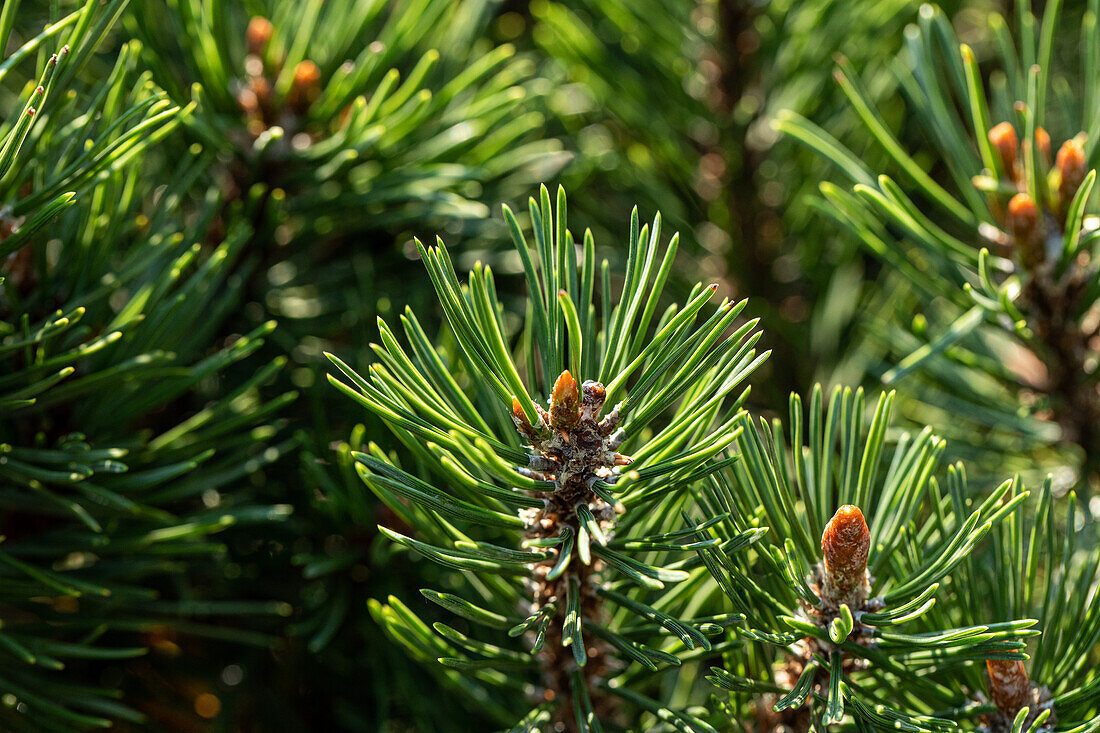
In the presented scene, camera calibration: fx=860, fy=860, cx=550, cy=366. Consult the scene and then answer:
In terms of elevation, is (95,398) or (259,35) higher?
(259,35)

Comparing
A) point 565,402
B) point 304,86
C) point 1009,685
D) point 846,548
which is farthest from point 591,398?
point 304,86

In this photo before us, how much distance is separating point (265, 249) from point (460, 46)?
242 millimetres

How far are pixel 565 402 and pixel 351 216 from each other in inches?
12.4

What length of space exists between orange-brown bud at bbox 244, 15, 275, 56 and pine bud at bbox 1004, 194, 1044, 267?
0.49m

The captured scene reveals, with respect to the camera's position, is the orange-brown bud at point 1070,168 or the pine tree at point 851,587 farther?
the orange-brown bud at point 1070,168

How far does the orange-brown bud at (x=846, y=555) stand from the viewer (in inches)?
14.0

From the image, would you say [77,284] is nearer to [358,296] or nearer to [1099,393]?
[358,296]

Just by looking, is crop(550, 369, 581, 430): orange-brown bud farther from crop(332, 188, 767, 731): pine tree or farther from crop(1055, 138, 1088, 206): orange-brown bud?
crop(1055, 138, 1088, 206): orange-brown bud

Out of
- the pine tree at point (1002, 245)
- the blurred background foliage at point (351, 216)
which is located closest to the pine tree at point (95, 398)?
the blurred background foliage at point (351, 216)

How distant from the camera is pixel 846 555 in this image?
36 centimetres

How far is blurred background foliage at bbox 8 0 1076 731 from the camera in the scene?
0.50 metres

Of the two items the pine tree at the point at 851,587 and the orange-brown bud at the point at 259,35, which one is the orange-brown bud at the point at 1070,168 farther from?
the orange-brown bud at the point at 259,35

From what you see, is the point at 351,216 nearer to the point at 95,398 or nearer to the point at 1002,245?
the point at 95,398

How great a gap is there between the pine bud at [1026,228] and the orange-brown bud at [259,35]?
486 mm
